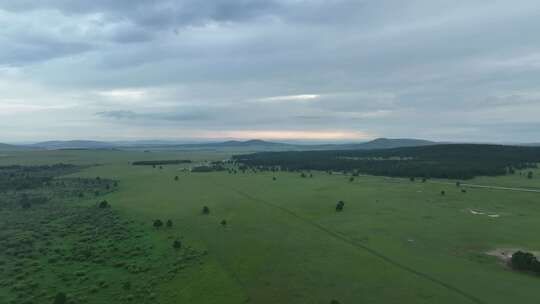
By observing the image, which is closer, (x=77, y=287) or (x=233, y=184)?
(x=77, y=287)

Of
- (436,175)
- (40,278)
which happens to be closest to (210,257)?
(40,278)

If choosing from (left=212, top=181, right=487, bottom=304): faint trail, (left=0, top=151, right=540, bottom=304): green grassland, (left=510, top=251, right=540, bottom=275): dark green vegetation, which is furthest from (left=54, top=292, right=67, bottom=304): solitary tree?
(left=510, top=251, right=540, bottom=275): dark green vegetation

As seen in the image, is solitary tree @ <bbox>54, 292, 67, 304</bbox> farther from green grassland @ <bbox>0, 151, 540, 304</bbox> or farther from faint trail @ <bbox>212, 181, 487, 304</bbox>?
faint trail @ <bbox>212, 181, 487, 304</bbox>

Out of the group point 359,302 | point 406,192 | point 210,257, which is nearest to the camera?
point 359,302

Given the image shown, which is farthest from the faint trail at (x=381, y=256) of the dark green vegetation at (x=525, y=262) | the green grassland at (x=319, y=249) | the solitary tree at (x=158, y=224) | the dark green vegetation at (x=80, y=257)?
the solitary tree at (x=158, y=224)

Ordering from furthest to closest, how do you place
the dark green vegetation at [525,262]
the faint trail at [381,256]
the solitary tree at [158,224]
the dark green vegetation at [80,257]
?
the solitary tree at [158,224] → the dark green vegetation at [525,262] → the dark green vegetation at [80,257] → the faint trail at [381,256]

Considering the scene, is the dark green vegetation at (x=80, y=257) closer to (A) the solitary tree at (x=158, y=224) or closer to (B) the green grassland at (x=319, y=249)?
(B) the green grassland at (x=319, y=249)

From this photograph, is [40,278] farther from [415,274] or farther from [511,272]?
[511,272]
